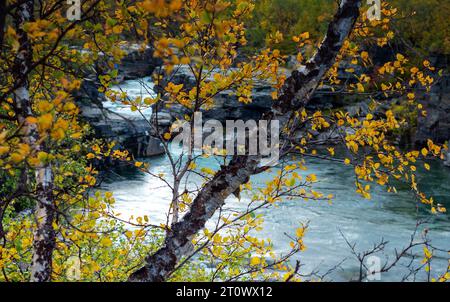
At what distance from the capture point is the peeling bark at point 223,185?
3.74 metres

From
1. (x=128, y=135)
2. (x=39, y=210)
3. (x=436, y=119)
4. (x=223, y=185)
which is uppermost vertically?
(x=223, y=185)

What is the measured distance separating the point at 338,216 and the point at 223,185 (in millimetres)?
14330

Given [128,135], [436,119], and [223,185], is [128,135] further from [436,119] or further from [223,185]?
[223,185]

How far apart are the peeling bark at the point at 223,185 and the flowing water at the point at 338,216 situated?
8.72 m

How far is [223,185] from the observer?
3.88 meters

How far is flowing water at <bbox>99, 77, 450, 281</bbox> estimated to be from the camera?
555 inches

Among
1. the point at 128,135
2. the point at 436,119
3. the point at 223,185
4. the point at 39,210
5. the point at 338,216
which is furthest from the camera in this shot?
the point at 436,119

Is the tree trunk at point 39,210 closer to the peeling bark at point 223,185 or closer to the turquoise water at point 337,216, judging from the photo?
the peeling bark at point 223,185

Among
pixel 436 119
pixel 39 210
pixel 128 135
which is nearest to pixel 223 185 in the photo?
pixel 39 210

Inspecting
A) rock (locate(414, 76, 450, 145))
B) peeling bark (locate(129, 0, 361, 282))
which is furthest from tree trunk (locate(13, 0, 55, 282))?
rock (locate(414, 76, 450, 145))

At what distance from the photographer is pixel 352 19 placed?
3.56 meters

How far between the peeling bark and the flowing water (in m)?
8.72
